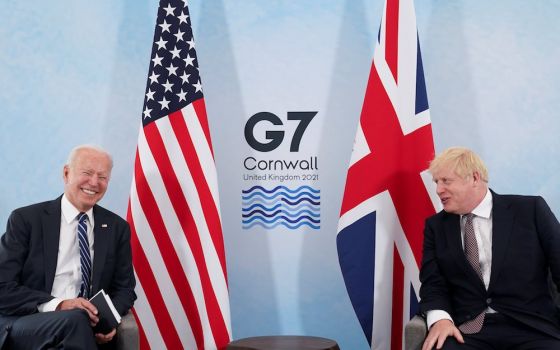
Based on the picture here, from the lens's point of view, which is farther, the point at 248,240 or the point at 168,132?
the point at 248,240

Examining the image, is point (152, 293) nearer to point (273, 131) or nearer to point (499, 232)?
point (273, 131)

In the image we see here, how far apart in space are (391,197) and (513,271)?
93 centimetres

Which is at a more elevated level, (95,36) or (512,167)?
(95,36)

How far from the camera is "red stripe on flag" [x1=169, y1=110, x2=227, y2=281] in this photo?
161 inches

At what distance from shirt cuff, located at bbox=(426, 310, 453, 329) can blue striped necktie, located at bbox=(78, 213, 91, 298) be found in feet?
5.43

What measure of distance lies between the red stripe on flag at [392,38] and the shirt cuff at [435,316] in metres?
1.46

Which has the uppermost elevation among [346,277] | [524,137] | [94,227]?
[524,137]

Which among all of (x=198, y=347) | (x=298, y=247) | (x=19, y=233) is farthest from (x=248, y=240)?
(x=19, y=233)

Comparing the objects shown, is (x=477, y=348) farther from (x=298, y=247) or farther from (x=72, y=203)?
(x=72, y=203)

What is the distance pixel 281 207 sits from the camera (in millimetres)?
4512

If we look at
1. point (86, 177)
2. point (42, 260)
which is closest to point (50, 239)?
point (42, 260)

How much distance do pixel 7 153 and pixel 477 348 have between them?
125 inches

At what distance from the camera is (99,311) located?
127 inches

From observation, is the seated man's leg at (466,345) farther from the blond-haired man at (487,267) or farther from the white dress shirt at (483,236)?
the white dress shirt at (483,236)
